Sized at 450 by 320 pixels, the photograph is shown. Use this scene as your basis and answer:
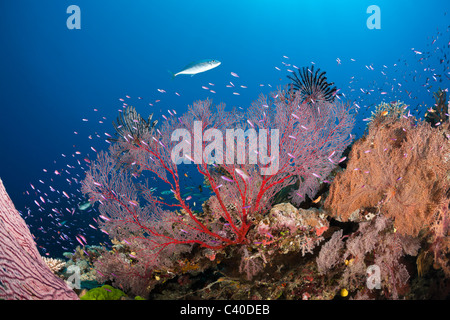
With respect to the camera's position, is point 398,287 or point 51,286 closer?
point 51,286

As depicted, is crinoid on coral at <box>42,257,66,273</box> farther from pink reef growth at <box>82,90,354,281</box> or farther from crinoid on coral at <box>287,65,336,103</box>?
crinoid on coral at <box>287,65,336,103</box>

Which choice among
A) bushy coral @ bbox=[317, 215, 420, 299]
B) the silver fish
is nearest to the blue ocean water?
the silver fish

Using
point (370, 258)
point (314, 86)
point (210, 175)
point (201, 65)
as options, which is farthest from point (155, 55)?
point (370, 258)

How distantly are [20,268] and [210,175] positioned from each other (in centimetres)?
253

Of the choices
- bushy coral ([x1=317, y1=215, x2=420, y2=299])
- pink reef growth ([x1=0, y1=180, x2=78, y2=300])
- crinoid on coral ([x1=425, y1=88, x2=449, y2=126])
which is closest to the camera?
pink reef growth ([x1=0, y1=180, x2=78, y2=300])

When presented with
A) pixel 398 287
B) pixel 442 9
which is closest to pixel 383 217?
pixel 398 287

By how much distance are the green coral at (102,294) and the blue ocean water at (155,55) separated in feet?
191

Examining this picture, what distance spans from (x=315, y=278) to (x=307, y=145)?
198 centimetres

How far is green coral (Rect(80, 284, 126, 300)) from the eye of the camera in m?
3.40

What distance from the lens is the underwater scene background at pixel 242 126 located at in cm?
350

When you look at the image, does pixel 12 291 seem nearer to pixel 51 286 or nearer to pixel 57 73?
pixel 51 286

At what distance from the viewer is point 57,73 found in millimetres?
66000

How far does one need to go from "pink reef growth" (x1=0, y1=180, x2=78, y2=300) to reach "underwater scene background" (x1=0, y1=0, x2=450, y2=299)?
3.66 feet
